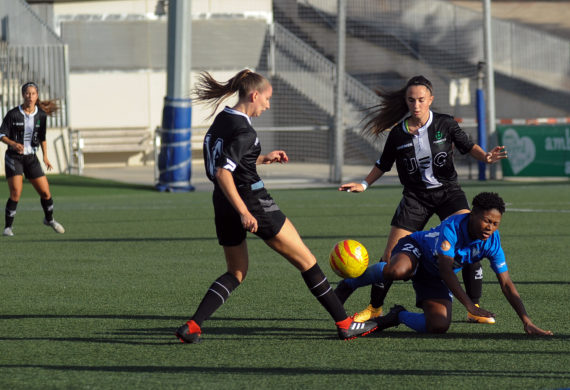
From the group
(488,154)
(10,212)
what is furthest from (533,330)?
(10,212)

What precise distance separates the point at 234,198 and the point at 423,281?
166 cm

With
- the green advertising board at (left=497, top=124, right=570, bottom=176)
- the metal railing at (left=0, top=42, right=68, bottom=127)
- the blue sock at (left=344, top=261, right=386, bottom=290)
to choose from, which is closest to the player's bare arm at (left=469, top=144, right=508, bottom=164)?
the blue sock at (left=344, top=261, right=386, bottom=290)

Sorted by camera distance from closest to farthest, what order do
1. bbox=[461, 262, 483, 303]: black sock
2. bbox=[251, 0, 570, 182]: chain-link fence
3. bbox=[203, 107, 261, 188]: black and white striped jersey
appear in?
bbox=[203, 107, 261, 188]: black and white striped jersey
bbox=[461, 262, 483, 303]: black sock
bbox=[251, 0, 570, 182]: chain-link fence

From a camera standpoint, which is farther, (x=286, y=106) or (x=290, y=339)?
(x=286, y=106)

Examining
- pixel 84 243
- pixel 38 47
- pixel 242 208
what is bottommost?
pixel 84 243

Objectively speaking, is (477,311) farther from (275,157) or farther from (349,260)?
(275,157)

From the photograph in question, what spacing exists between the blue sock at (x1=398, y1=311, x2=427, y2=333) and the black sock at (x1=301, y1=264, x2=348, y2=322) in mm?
→ 488

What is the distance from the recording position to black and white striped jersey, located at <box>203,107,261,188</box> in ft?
21.8

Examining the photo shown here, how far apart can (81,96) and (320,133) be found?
303 inches

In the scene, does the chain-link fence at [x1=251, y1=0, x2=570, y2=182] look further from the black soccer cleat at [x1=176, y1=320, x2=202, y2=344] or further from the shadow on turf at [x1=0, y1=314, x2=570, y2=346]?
the black soccer cleat at [x1=176, y1=320, x2=202, y2=344]

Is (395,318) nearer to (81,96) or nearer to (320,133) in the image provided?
(320,133)

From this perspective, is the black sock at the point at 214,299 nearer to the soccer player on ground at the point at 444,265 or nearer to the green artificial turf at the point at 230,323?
the green artificial turf at the point at 230,323

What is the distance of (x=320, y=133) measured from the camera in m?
29.1

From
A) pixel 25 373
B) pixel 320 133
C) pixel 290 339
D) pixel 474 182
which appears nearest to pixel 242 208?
pixel 290 339
